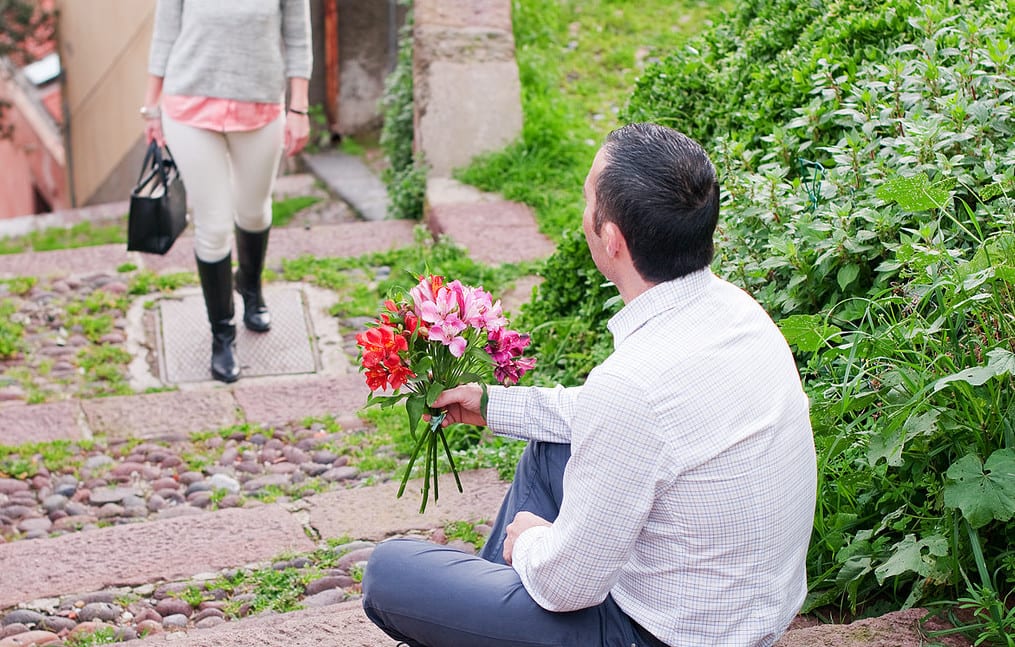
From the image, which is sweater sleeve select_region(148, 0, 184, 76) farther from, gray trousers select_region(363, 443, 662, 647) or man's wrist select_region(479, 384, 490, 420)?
gray trousers select_region(363, 443, 662, 647)

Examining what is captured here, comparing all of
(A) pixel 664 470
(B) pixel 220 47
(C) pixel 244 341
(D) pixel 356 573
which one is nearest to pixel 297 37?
(B) pixel 220 47

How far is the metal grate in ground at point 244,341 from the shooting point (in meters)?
4.91

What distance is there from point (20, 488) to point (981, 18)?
349cm

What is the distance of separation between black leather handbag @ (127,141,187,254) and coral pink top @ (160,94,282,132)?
225 mm

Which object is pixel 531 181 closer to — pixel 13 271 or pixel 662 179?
pixel 13 271

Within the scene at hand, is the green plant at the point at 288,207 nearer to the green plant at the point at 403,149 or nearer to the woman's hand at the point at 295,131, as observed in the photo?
the green plant at the point at 403,149

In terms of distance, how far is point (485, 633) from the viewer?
6.85ft

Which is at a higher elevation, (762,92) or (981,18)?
(981,18)

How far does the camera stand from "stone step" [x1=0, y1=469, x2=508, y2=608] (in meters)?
3.22

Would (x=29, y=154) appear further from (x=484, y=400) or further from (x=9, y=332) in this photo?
(x=484, y=400)

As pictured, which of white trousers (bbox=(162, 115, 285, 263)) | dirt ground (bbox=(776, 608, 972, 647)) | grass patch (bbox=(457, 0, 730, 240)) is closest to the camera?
dirt ground (bbox=(776, 608, 972, 647))

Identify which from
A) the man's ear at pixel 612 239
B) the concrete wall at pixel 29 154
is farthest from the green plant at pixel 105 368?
the concrete wall at pixel 29 154

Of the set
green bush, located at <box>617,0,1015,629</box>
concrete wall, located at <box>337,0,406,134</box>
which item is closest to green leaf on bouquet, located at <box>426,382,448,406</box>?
green bush, located at <box>617,0,1015,629</box>

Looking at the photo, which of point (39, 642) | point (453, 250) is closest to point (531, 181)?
point (453, 250)
